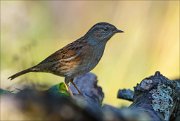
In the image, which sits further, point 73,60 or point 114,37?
point 114,37

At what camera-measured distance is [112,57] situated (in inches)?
342

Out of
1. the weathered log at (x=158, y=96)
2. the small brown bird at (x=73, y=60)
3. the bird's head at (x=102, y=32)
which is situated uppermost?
the bird's head at (x=102, y=32)

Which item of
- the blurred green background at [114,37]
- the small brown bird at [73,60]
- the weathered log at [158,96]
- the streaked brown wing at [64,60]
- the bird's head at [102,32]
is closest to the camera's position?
the weathered log at [158,96]

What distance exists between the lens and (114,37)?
31.4ft

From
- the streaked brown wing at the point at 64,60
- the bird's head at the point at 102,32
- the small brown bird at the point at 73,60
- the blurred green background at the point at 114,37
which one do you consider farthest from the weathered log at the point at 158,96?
the blurred green background at the point at 114,37

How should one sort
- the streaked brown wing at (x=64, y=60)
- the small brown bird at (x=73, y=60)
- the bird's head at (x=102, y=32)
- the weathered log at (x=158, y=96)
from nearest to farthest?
the weathered log at (x=158, y=96) < the small brown bird at (x=73, y=60) < the streaked brown wing at (x=64, y=60) < the bird's head at (x=102, y=32)

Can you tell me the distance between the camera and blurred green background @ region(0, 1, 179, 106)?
26.4 feet

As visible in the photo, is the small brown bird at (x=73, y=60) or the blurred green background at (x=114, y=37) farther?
the blurred green background at (x=114, y=37)

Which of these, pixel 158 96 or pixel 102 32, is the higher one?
pixel 102 32

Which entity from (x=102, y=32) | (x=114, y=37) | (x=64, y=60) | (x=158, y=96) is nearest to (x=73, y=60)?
(x=64, y=60)

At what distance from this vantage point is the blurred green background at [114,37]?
8047 mm

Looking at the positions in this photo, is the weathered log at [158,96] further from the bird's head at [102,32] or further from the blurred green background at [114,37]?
the blurred green background at [114,37]

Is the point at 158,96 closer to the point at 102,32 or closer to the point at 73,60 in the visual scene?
the point at 73,60

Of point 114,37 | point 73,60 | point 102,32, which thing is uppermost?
point 114,37
